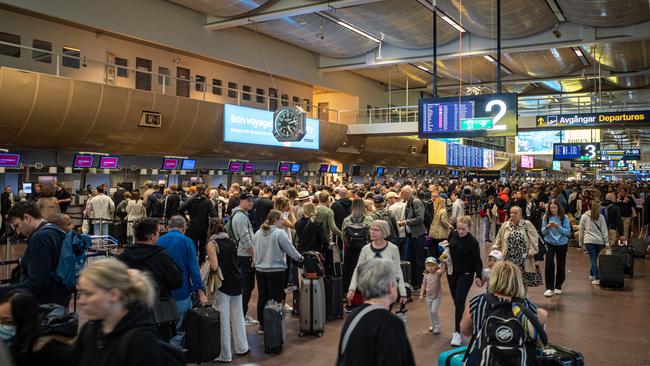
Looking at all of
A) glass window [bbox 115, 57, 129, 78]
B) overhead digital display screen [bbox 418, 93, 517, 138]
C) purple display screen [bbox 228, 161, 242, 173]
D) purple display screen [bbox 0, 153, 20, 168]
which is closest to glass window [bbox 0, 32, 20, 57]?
purple display screen [bbox 0, 153, 20, 168]

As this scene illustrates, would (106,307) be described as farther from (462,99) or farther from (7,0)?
(7,0)

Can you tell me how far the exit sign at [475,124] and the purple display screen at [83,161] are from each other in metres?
12.0

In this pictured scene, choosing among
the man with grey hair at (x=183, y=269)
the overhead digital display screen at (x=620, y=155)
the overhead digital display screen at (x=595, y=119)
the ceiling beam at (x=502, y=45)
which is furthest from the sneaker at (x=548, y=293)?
the overhead digital display screen at (x=620, y=155)

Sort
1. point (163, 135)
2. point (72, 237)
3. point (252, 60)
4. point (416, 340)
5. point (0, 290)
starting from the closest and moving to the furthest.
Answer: point (0, 290), point (72, 237), point (416, 340), point (163, 135), point (252, 60)

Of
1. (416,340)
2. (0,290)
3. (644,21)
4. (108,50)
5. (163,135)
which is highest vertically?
(644,21)

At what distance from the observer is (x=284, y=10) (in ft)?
58.2

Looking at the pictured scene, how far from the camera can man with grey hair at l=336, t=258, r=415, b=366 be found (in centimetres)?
255

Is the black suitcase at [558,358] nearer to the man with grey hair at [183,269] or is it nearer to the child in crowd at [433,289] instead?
the child in crowd at [433,289]

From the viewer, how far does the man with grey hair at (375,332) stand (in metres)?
2.55

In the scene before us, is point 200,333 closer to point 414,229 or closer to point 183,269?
point 183,269

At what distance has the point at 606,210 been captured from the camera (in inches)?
496

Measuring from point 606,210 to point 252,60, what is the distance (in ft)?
53.8

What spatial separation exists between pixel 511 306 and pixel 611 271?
778 centimetres

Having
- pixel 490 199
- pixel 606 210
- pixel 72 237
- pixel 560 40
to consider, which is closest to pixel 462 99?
pixel 606 210
